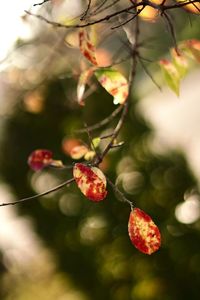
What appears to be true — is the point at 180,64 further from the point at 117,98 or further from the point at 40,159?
the point at 40,159

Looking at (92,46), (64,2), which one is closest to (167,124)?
(64,2)

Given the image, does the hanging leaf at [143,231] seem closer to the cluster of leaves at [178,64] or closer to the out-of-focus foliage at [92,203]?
the cluster of leaves at [178,64]

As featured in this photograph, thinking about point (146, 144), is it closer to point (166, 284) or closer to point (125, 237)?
point (125, 237)

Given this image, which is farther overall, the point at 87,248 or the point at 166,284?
the point at 87,248

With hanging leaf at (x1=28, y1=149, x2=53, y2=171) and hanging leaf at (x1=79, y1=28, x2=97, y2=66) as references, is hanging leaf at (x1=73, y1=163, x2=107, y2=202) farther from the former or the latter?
hanging leaf at (x1=28, y1=149, x2=53, y2=171)

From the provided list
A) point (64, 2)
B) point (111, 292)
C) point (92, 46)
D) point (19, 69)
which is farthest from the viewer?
point (111, 292)

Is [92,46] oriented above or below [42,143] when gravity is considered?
above

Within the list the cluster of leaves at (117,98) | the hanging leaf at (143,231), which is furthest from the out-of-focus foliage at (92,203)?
the hanging leaf at (143,231)

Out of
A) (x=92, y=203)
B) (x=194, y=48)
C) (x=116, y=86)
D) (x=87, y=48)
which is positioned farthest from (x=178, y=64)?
(x=92, y=203)

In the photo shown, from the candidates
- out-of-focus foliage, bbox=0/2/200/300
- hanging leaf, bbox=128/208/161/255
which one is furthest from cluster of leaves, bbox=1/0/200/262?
out-of-focus foliage, bbox=0/2/200/300
